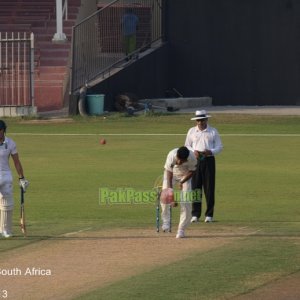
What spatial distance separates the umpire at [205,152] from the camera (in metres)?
21.2

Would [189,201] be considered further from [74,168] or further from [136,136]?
A: [136,136]

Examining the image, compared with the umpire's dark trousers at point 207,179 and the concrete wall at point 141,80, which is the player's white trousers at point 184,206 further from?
the concrete wall at point 141,80

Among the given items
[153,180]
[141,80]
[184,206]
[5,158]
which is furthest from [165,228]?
[141,80]

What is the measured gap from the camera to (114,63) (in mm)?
43062

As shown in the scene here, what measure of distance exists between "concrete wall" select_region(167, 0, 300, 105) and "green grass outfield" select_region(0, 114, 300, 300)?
14.5ft

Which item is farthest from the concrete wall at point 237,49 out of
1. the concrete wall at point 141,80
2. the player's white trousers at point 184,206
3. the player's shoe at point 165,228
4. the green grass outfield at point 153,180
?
the player's white trousers at point 184,206

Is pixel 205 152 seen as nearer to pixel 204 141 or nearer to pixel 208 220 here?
pixel 204 141

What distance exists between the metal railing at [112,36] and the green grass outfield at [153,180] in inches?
123

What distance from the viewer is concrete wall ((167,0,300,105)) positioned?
4375 cm

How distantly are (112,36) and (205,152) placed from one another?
23.1m

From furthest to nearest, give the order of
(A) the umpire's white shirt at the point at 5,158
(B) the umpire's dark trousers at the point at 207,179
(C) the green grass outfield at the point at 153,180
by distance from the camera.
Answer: (B) the umpire's dark trousers at the point at 207,179, (A) the umpire's white shirt at the point at 5,158, (C) the green grass outfield at the point at 153,180

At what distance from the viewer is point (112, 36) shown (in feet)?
144

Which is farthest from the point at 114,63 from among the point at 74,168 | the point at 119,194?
the point at 119,194

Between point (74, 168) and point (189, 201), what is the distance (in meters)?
10.5
